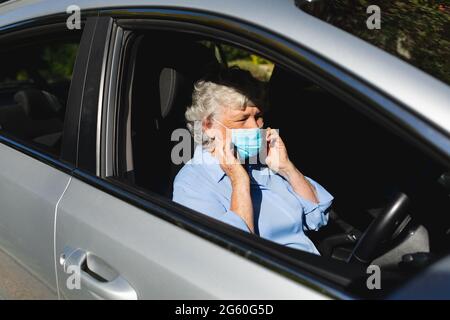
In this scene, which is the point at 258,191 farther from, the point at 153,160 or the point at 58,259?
the point at 58,259

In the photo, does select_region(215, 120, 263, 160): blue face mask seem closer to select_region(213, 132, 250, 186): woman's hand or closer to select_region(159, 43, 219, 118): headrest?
select_region(213, 132, 250, 186): woman's hand

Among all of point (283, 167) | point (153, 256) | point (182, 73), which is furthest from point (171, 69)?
point (153, 256)

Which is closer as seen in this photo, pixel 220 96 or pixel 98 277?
pixel 98 277

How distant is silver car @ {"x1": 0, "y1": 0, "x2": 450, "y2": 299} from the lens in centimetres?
122

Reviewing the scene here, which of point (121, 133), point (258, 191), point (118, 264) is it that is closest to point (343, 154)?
point (258, 191)

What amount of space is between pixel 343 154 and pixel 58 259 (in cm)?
143

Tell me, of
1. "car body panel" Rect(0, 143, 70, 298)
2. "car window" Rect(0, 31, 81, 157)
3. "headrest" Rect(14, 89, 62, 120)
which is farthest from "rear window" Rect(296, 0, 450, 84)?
"headrest" Rect(14, 89, 62, 120)

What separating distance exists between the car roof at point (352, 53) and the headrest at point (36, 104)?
193 cm

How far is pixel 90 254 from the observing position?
1.53 meters

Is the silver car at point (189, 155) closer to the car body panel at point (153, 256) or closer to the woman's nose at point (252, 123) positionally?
the car body panel at point (153, 256)

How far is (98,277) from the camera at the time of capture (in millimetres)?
1521

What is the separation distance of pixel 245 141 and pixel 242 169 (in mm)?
112

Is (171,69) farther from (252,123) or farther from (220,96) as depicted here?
(252,123)

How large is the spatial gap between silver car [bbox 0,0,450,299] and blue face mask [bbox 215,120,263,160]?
1.01 ft
